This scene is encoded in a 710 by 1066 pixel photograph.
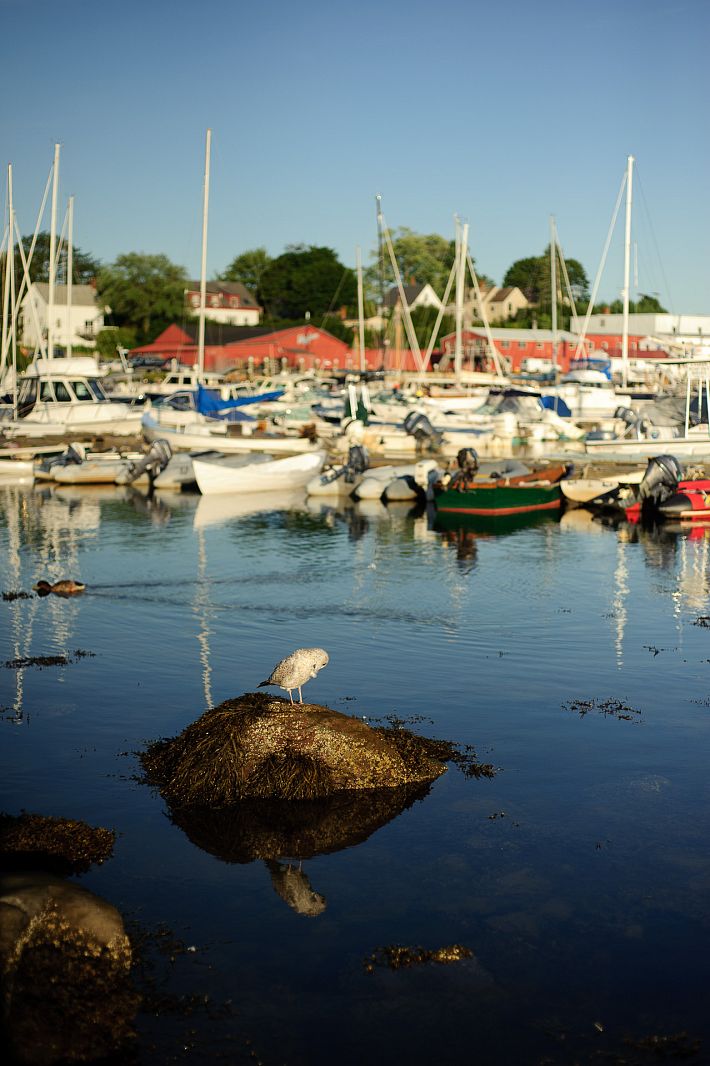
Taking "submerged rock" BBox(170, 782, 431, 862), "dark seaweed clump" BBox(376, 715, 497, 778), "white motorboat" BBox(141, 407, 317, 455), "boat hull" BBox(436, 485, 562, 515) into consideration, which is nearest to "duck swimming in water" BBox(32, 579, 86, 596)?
"dark seaweed clump" BBox(376, 715, 497, 778)

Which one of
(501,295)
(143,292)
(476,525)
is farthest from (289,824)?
(501,295)

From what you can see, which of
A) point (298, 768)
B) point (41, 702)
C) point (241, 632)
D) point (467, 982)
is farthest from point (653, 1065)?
point (241, 632)

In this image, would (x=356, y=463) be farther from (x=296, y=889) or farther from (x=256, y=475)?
(x=296, y=889)

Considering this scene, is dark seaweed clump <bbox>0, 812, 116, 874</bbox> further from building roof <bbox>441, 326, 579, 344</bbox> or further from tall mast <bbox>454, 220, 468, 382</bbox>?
building roof <bbox>441, 326, 579, 344</bbox>

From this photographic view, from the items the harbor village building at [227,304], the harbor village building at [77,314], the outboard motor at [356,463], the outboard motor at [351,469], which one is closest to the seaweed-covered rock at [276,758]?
the outboard motor at [351,469]

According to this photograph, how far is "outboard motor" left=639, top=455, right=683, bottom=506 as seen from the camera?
38.6 m

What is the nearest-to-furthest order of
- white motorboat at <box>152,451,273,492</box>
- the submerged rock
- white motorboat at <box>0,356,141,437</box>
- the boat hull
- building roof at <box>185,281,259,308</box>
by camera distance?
the submerged rock
the boat hull
white motorboat at <box>152,451,273,492</box>
white motorboat at <box>0,356,141,437</box>
building roof at <box>185,281,259,308</box>

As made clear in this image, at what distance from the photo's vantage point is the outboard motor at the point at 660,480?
38594 millimetres

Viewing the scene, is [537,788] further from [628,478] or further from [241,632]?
[628,478]

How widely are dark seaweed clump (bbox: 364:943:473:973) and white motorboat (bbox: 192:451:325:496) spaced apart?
35054mm

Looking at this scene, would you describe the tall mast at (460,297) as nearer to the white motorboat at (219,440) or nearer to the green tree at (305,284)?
the white motorboat at (219,440)

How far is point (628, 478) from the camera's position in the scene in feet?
136

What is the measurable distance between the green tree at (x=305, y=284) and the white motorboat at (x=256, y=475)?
100 metres

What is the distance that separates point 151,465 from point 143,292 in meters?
96.3
